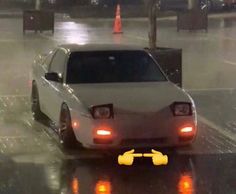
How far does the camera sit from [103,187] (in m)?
7.46

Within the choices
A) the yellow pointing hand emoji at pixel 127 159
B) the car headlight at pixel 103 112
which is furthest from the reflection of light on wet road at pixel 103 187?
the car headlight at pixel 103 112

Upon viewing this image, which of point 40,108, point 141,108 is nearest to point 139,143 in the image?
point 141,108

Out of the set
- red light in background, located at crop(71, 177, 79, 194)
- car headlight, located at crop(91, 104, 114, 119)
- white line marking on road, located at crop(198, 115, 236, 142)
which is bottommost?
red light in background, located at crop(71, 177, 79, 194)

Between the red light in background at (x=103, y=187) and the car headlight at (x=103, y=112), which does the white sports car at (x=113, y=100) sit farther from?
the red light in background at (x=103, y=187)

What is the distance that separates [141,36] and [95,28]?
16.6 feet

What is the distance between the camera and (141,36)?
26.9 m

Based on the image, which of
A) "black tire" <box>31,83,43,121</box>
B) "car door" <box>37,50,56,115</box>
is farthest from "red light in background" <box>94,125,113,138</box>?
"black tire" <box>31,83,43,121</box>

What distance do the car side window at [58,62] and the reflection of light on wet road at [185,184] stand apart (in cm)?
271

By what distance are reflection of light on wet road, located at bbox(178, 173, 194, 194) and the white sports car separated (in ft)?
2.20

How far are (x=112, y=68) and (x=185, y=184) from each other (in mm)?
2584

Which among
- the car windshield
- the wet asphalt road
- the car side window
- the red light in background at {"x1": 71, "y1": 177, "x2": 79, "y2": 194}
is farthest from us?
the car side window

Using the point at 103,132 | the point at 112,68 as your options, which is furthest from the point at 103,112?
the point at 112,68

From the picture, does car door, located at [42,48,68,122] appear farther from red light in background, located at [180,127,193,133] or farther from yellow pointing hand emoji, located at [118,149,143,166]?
red light in background, located at [180,127,193,133]

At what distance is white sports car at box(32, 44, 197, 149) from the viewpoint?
329 inches
